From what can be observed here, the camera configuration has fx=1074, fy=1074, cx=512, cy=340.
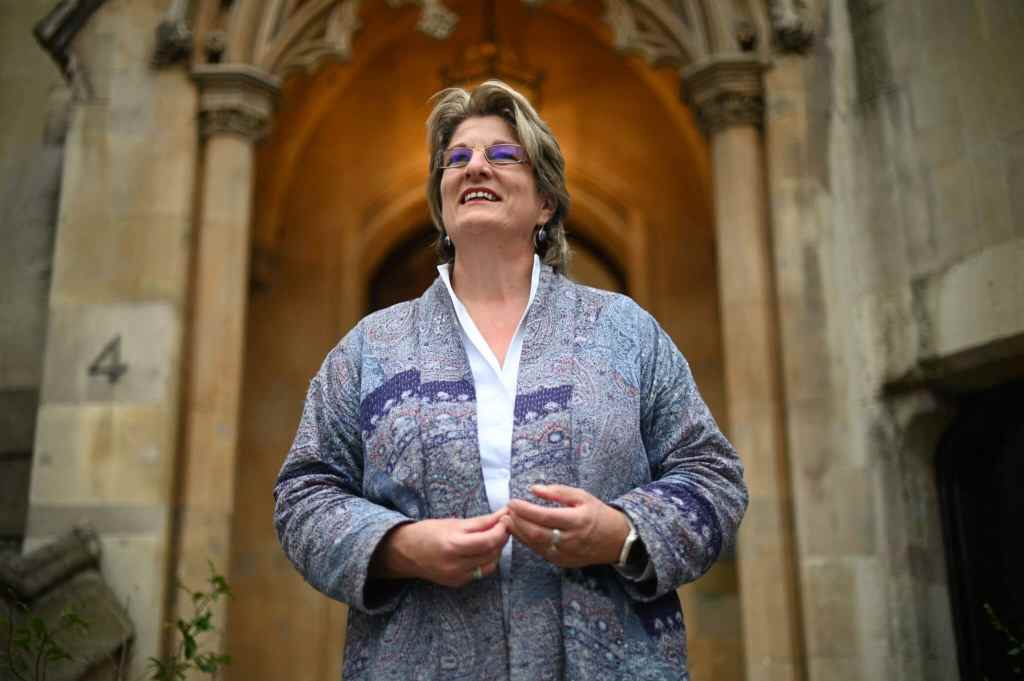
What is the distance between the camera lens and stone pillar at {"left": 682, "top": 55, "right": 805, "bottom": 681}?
202 inches

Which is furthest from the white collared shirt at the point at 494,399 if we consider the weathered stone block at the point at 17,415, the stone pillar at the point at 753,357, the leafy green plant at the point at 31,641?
the weathered stone block at the point at 17,415

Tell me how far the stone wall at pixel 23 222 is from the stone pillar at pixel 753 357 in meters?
3.92

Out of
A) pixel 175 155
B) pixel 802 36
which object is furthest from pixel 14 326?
pixel 802 36

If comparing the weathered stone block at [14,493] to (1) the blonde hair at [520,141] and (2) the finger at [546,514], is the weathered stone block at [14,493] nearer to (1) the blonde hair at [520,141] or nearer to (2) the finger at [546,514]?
(1) the blonde hair at [520,141]

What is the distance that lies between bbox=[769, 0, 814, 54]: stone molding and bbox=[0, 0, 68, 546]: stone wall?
14.3 feet

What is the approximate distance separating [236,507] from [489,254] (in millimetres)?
5933

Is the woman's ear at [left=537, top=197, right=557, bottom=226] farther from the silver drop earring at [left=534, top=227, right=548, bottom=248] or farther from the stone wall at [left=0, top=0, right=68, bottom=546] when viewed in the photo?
the stone wall at [left=0, top=0, right=68, bottom=546]

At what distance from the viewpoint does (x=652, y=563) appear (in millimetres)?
1633

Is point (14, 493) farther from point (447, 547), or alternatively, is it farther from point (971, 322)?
point (447, 547)

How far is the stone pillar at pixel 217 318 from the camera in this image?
529 centimetres

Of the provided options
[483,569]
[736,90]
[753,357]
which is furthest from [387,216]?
[483,569]

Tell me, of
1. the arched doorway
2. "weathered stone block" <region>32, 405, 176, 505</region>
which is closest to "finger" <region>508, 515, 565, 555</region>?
"weathered stone block" <region>32, 405, 176, 505</region>

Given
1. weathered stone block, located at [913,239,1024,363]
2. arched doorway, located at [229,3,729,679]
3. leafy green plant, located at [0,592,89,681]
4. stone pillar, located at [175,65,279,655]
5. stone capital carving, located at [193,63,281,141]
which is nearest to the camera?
leafy green plant, located at [0,592,89,681]

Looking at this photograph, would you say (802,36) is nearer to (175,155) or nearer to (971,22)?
(971,22)
